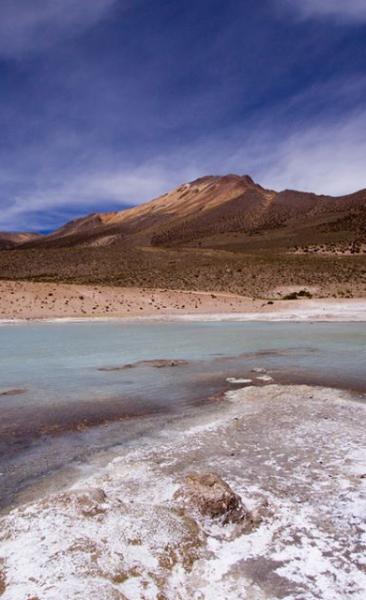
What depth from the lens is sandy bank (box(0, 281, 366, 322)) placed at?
2412 cm

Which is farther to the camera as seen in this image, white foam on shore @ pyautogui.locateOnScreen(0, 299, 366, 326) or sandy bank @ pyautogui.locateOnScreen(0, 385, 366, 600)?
white foam on shore @ pyautogui.locateOnScreen(0, 299, 366, 326)

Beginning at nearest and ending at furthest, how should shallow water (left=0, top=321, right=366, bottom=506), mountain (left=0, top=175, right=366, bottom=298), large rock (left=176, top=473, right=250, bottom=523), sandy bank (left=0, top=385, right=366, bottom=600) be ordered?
sandy bank (left=0, top=385, right=366, bottom=600)
large rock (left=176, top=473, right=250, bottom=523)
shallow water (left=0, top=321, right=366, bottom=506)
mountain (left=0, top=175, right=366, bottom=298)

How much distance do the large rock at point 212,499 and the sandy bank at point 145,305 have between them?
19.6m

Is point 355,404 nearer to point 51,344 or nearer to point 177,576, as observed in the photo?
point 177,576

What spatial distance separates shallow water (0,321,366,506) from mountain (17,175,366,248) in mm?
53412

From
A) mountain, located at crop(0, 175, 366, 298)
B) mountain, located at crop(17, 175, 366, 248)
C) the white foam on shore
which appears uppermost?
mountain, located at crop(17, 175, 366, 248)

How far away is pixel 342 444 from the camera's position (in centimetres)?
469

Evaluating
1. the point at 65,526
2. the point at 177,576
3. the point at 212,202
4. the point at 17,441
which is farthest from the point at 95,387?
the point at 212,202

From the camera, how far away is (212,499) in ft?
11.0

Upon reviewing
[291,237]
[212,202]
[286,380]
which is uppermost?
[212,202]

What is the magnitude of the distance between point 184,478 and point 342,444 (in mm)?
1830

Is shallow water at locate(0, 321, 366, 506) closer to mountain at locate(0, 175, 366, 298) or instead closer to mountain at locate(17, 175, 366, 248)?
mountain at locate(0, 175, 366, 298)

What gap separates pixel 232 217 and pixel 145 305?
289 ft

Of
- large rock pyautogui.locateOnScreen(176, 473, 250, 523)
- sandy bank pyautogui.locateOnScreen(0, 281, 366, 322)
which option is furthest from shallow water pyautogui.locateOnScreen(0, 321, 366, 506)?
sandy bank pyautogui.locateOnScreen(0, 281, 366, 322)
